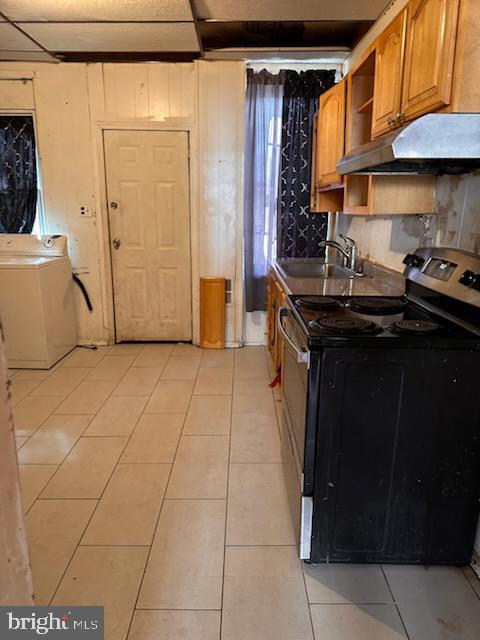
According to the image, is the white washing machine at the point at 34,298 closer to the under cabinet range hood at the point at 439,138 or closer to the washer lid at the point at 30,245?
the washer lid at the point at 30,245

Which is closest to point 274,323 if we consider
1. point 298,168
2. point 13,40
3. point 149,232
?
point 298,168

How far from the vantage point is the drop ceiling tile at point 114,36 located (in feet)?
9.96

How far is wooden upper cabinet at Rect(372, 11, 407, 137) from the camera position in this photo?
1847 millimetres

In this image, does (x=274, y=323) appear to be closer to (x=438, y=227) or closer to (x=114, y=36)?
(x=438, y=227)

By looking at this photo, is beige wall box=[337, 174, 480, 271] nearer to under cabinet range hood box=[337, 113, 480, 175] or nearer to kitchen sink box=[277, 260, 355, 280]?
kitchen sink box=[277, 260, 355, 280]

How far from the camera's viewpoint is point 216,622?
148 cm

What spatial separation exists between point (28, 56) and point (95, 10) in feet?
4.20

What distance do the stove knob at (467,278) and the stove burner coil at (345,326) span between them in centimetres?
35

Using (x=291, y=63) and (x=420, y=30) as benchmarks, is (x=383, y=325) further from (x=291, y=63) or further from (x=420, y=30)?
(x=291, y=63)

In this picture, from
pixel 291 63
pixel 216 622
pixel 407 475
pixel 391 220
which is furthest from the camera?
pixel 291 63

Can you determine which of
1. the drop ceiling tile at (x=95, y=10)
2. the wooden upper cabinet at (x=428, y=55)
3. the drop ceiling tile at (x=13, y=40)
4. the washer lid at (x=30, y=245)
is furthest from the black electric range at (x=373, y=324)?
the drop ceiling tile at (x=13, y=40)

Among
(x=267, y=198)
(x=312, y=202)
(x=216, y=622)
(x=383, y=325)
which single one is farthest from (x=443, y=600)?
(x=267, y=198)

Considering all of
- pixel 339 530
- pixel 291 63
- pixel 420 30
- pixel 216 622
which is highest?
pixel 291 63

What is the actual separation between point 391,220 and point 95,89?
9.21ft
